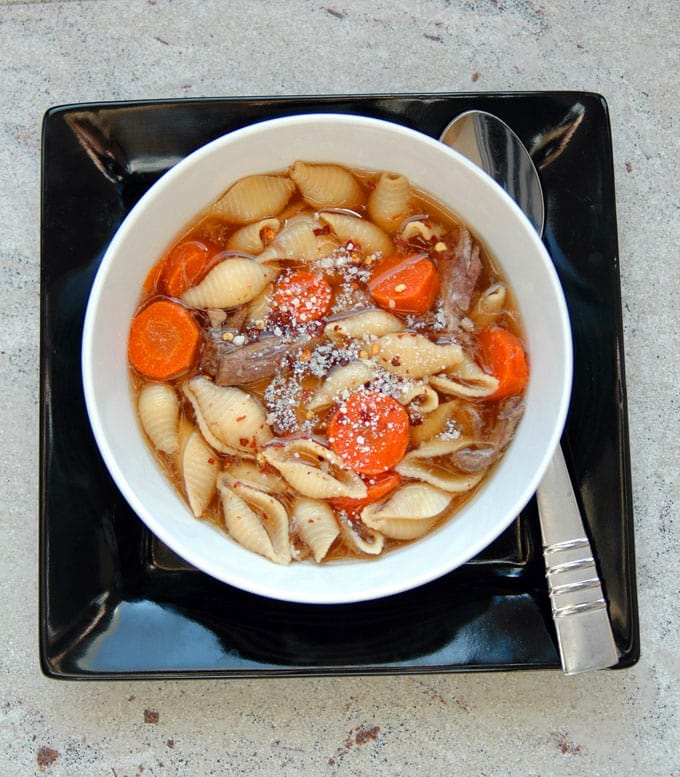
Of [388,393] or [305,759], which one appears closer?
[388,393]

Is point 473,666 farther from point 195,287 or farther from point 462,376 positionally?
point 195,287

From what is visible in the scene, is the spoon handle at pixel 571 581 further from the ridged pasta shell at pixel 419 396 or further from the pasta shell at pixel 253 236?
the pasta shell at pixel 253 236

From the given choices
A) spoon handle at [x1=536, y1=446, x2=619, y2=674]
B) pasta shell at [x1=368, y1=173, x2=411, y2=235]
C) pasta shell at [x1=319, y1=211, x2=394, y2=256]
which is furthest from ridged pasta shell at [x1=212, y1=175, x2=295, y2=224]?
spoon handle at [x1=536, y1=446, x2=619, y2=674]

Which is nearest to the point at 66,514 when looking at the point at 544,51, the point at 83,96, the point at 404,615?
the point at 404,615

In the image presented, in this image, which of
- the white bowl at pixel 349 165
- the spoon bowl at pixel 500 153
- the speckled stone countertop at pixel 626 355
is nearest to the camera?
the white bowl at pixel 349 165

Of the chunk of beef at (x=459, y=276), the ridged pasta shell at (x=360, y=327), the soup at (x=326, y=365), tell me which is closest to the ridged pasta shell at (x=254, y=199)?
the soup at (x=326, y=365)

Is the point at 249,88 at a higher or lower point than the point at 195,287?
higher

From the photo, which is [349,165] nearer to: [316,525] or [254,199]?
[254,199]
